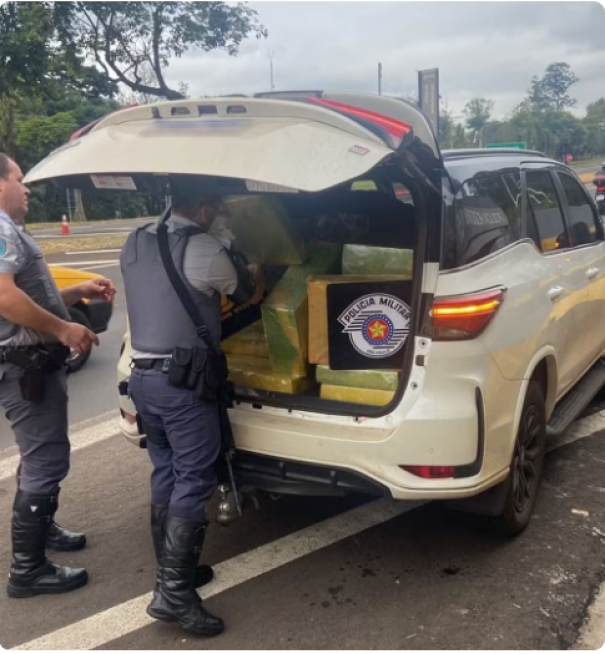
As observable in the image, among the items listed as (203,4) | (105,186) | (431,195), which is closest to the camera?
(431,195)

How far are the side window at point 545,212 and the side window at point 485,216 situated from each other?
19 cm

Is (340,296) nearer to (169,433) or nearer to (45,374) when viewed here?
(169,433)

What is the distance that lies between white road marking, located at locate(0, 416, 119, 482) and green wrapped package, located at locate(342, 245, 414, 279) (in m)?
2.52

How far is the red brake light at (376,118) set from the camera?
8.14ft

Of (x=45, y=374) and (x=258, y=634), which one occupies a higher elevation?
(x=45, y=374)

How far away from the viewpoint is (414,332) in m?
2.88

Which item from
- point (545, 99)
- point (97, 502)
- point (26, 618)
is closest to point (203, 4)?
→ point (97, 502)

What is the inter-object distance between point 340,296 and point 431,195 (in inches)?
24.6

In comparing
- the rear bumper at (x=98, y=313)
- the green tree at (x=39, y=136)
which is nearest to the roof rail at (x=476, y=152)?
the rear bumper at (x=98, y=313)

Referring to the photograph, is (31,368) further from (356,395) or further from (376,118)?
(376,118)

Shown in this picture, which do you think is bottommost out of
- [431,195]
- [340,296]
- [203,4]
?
[340,296]

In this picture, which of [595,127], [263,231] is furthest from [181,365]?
[595,127]

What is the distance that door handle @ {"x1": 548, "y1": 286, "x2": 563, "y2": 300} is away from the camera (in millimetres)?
3529

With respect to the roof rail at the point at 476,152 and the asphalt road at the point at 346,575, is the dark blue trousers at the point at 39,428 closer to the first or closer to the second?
the asphalt road at the point at 346,575
